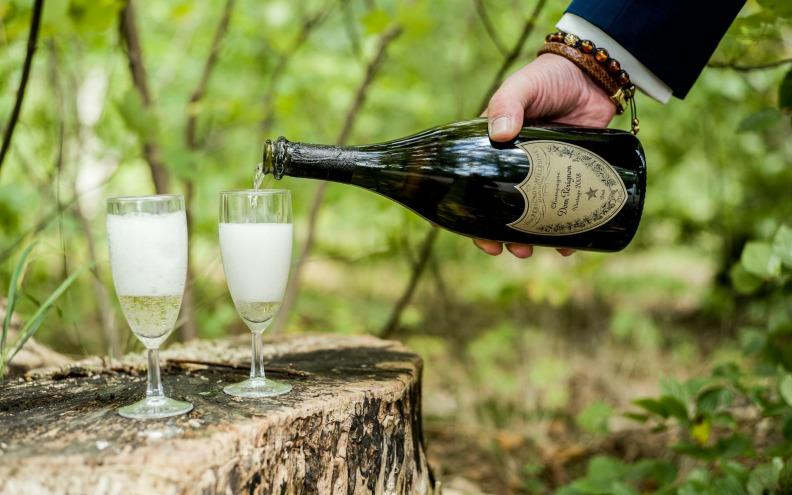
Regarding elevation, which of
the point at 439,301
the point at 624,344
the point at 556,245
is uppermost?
the point at 556,245

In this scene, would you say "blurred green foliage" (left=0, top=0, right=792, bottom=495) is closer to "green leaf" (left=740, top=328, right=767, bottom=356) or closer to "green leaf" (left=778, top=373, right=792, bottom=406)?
→ "green leaf" (left=740, top=328, right=767, bottom=356)

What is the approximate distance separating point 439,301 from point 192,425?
10.9 ft

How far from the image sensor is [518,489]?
10.0 ft

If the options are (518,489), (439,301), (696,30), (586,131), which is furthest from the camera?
(439,301)

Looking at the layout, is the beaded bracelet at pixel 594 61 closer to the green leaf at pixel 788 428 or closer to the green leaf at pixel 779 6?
the green leaf at pixel 779 6

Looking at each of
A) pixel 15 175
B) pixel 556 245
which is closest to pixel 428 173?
pixel 556 245

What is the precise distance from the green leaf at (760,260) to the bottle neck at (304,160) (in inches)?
43.0

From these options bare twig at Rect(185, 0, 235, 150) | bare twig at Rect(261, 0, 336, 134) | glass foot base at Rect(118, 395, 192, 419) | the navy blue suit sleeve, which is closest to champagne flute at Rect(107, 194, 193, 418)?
glass foot base at Rect(118, 395, 192, 419)

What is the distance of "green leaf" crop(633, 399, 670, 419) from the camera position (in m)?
1.67

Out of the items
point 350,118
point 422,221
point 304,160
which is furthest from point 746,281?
point 350,118

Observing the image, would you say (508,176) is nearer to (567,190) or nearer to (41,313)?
(567,190)

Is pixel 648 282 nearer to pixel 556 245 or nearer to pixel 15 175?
pixel 556 245

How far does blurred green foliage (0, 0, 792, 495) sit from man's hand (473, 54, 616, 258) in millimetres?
901

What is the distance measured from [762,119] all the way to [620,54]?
38 cm
